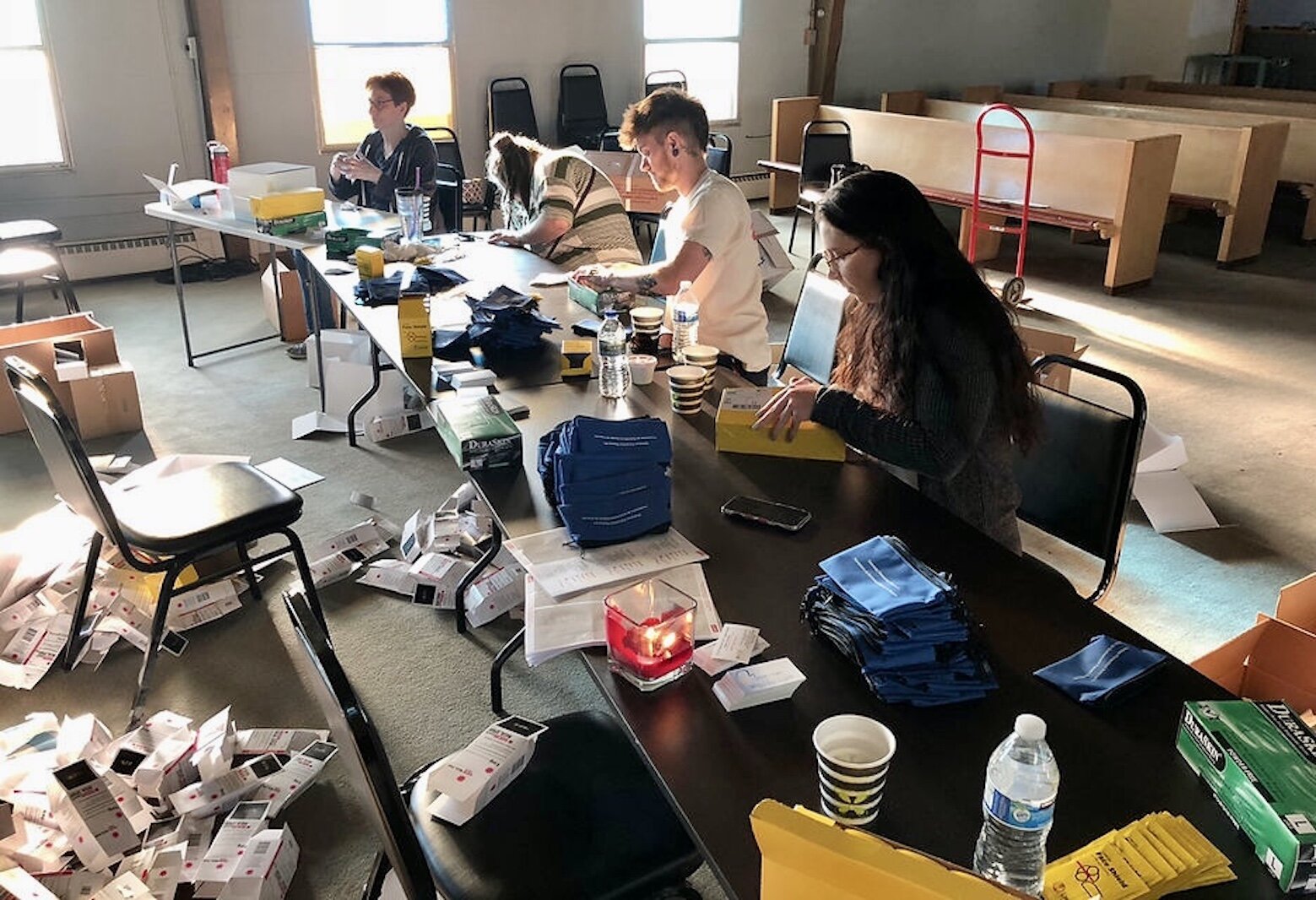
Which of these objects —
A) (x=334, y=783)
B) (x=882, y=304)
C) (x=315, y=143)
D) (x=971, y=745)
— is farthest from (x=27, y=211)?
(x=971, y=745)

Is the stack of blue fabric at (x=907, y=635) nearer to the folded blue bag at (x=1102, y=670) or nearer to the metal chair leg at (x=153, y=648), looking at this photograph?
the folded blue bag at (x=1102, y=670)

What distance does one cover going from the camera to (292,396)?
14.6 ft

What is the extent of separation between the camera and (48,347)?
3.96 meters

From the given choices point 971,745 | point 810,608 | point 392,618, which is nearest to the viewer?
point 971,745

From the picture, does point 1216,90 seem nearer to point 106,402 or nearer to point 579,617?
point 106,402

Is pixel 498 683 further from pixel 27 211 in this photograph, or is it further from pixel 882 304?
pixel 27 211

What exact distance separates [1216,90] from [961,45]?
2.12 meters

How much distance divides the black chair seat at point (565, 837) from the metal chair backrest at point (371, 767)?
23cm

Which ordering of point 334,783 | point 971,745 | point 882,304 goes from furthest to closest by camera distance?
point 334,783, point 882,304, point 971,745

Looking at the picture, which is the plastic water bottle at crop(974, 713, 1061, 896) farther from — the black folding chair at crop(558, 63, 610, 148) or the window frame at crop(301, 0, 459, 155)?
the black folding chair at crop(558, 63, 610, 148)

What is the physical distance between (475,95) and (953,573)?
6333 mm

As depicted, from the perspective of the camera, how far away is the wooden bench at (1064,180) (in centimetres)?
593

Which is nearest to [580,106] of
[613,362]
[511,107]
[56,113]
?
[511,107]

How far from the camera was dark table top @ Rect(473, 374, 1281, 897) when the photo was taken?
1209mm
